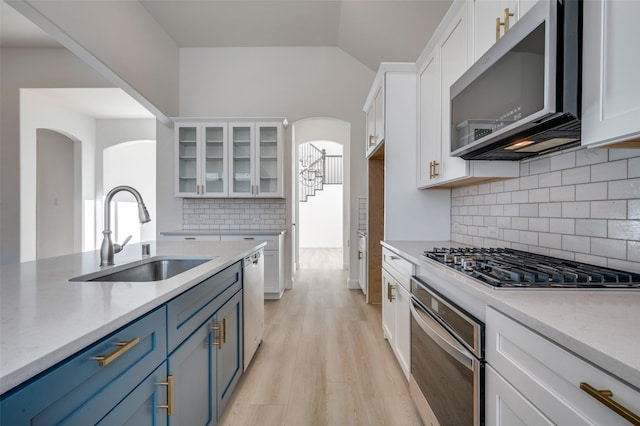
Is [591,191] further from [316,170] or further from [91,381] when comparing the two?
[316,170]

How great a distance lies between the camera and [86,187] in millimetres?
6391

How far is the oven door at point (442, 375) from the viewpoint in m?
1.07

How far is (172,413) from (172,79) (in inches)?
180

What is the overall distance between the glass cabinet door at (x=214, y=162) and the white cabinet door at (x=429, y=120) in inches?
111

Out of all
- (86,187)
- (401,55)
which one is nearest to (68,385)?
(401,55)

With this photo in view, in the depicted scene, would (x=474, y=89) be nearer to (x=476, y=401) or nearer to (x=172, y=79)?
(x=476, y=401)

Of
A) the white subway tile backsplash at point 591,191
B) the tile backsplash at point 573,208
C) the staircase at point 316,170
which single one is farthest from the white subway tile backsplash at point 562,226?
the staircase at point 316,170

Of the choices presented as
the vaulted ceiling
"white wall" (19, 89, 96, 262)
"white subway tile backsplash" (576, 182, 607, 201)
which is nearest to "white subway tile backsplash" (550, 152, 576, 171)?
"white subway tile backsplash" (576, 182, 607, 201)

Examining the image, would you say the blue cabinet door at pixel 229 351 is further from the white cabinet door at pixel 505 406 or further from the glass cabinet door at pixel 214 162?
the glass cabinet door at pixel 214 162

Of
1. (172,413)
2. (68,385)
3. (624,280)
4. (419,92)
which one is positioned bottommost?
(172,413)

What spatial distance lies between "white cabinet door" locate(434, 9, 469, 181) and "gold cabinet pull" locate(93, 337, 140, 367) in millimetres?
1713

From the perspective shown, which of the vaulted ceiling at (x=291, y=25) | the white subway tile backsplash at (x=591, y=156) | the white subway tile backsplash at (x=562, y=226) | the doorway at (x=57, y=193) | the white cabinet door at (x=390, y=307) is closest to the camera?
the white subway tile backsplash at (x=591, y=156)

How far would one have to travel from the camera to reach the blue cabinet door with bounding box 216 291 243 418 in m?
1.63

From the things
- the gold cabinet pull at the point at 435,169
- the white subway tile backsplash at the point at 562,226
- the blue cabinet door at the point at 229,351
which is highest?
the gold cabinet pull at the point at 435,169
